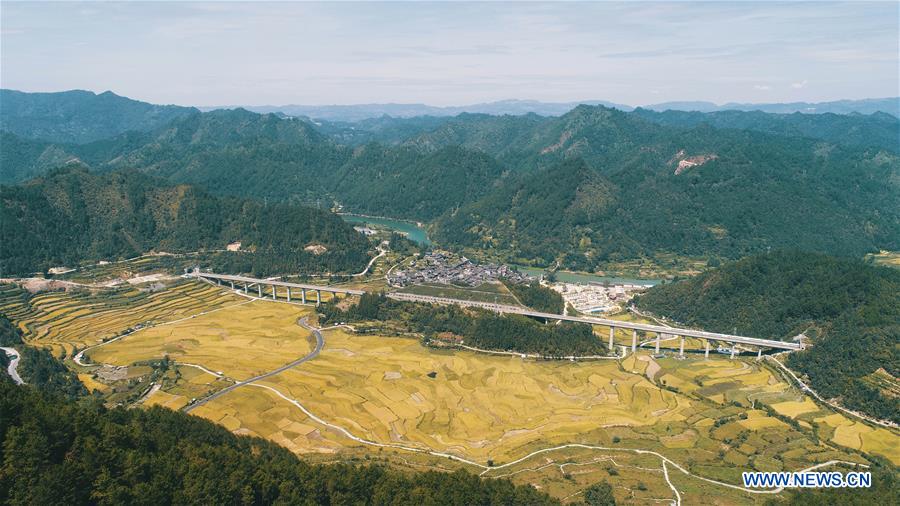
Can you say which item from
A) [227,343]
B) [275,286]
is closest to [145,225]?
[275,286]

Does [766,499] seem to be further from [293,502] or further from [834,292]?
[834,292]

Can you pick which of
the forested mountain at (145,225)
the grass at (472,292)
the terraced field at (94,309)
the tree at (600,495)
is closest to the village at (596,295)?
the grass at (472,292)

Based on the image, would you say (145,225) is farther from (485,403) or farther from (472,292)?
(485,403)

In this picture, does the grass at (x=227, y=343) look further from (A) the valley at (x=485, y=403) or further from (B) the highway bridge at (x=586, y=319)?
(B) the highway bridge at (x=586, y=319)

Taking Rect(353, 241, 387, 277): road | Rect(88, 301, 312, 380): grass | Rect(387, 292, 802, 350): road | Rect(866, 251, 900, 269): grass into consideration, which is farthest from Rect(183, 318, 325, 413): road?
Rect(866, 251, 900, 269): grass

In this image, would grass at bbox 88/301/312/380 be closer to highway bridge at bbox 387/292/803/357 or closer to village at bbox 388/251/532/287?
village at bbox 388/251/532/287

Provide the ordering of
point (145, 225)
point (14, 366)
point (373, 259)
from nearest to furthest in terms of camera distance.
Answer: point (14, 366), point (373, 259), point (145, 225)
